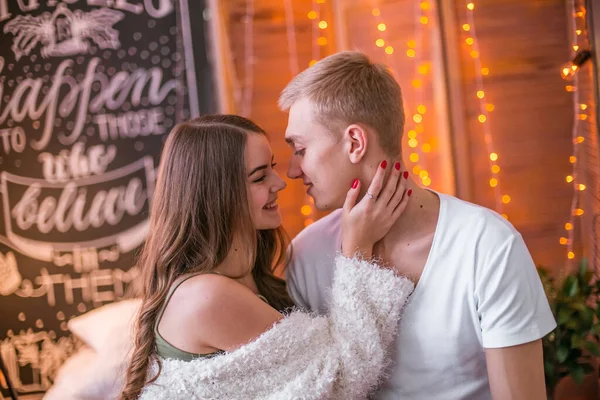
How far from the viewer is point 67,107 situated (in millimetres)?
2846

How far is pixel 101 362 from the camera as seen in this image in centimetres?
192

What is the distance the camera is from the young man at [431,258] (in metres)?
1.45

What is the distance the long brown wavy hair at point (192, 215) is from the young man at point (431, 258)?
20cm

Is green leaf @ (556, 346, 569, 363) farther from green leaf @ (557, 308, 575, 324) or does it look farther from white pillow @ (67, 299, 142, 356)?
white pillow @ (67, 299, 142, 356)

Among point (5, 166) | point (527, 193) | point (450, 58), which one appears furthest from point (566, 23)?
point (5, 166)

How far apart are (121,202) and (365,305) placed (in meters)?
1.70

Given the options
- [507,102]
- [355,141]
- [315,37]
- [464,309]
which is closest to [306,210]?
[315,37]

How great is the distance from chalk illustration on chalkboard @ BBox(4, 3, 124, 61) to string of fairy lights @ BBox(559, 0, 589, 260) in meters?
2.01

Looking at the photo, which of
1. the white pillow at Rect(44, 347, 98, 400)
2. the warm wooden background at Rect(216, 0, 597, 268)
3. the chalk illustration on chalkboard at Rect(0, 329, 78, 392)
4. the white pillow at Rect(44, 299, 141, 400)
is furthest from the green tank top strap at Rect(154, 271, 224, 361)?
the warm wooden background at Rect(216, 0, 597, 268)

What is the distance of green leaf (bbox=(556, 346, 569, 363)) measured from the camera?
94.7 inches

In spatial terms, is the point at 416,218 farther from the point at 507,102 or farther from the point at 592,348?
the point at 507,102

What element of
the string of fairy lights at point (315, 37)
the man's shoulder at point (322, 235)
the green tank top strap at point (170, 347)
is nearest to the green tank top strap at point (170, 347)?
the green tank top strap at point (170, 347)

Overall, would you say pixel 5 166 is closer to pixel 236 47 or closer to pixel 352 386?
pixel 236 47

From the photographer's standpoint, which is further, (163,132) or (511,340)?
(163,132)
